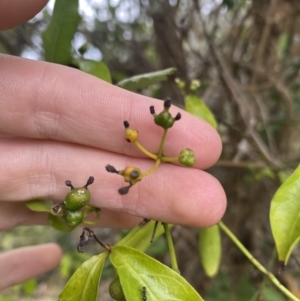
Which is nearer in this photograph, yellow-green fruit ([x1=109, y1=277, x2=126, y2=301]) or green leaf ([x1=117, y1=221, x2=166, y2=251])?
yellow-green fruit ([x1=109, y1=277, x2=126, y2=301])

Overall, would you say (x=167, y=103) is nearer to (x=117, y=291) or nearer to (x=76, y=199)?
(x=76, y=199)

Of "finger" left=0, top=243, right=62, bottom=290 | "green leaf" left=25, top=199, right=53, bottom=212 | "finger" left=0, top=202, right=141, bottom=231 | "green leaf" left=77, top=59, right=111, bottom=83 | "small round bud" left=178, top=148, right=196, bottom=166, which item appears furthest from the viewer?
"finger" left=0, top=243, right=62, bottom=290

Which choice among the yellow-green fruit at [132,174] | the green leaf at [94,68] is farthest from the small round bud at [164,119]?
the green leaf at [94,68]

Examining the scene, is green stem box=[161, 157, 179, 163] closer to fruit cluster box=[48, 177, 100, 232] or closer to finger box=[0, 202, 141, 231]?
fruit cluster box=[48, 177, 100, 232]

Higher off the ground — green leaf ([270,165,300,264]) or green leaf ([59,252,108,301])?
green leaf ([270,165,300,264])

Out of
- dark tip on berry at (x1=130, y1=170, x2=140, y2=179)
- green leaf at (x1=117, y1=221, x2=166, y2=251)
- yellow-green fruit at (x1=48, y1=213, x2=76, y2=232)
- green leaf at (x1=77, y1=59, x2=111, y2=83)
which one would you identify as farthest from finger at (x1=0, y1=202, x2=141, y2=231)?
dark tip on berry at (x1=130, y1=170, x2=140, y2=179)

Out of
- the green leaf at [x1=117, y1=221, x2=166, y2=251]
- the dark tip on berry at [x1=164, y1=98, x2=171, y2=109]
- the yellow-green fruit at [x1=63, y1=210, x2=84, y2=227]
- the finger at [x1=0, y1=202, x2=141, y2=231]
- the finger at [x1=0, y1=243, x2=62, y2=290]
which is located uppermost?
the dark tip on berry at [x1=164, y1=98, x2=171, y2=109]
